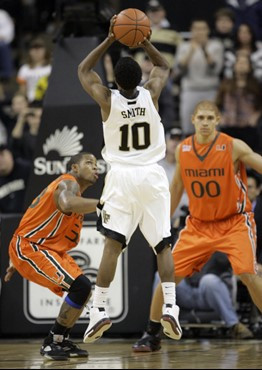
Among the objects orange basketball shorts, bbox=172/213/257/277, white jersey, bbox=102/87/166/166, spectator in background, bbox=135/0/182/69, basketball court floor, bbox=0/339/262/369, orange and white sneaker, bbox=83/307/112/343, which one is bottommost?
basketball court floor, bbox=0/339/262/369

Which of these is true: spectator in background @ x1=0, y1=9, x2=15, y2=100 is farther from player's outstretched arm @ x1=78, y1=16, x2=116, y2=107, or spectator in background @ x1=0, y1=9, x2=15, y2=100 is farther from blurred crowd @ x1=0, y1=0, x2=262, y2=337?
player's outstretched arm @ x1=78, y1=16, x2=116, y2=107

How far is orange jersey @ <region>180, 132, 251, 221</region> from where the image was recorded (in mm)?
9070

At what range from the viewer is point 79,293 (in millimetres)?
8266

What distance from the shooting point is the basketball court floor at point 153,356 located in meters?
7.26

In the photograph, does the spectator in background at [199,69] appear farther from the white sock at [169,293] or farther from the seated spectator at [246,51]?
the white sock at [169,293]

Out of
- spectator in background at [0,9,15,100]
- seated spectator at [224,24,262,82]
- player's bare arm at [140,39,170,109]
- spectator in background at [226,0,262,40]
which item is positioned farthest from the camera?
spectator in background at [0,9,15,100]

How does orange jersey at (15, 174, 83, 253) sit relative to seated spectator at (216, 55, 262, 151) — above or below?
below

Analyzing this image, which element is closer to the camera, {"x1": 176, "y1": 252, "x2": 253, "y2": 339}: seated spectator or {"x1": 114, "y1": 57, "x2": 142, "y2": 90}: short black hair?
{"x1": 114, "y1": 57, "x2": 142, "y2": 90}: short black hair

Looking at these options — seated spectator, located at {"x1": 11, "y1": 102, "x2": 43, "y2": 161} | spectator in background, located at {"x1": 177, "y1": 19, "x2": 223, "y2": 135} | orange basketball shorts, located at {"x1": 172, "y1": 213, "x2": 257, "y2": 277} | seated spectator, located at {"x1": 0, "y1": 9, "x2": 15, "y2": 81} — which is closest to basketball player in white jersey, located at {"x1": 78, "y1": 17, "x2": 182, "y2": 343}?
orange basketball shorts, located at {"x1": 172, "y1": 213, "x2": 257, "y2": 277}

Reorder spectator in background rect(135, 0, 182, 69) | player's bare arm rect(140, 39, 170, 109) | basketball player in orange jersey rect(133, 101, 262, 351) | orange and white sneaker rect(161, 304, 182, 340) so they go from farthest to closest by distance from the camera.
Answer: spectator in background rect(135, 0, 182, 69) → basketball player in orange jersey rect(133, 101, 262, 351) → player's bare arm rect(140, 39, 170, 109) → orange and white sneaker rect(161, 304, 182, 340)

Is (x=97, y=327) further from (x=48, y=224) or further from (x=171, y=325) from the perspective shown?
(x=48, y=224)

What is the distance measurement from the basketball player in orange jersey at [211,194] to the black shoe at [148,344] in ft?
2.03

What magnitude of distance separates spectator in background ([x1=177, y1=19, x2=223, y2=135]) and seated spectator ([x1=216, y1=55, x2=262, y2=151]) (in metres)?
0.67

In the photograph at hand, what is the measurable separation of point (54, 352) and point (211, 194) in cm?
215
